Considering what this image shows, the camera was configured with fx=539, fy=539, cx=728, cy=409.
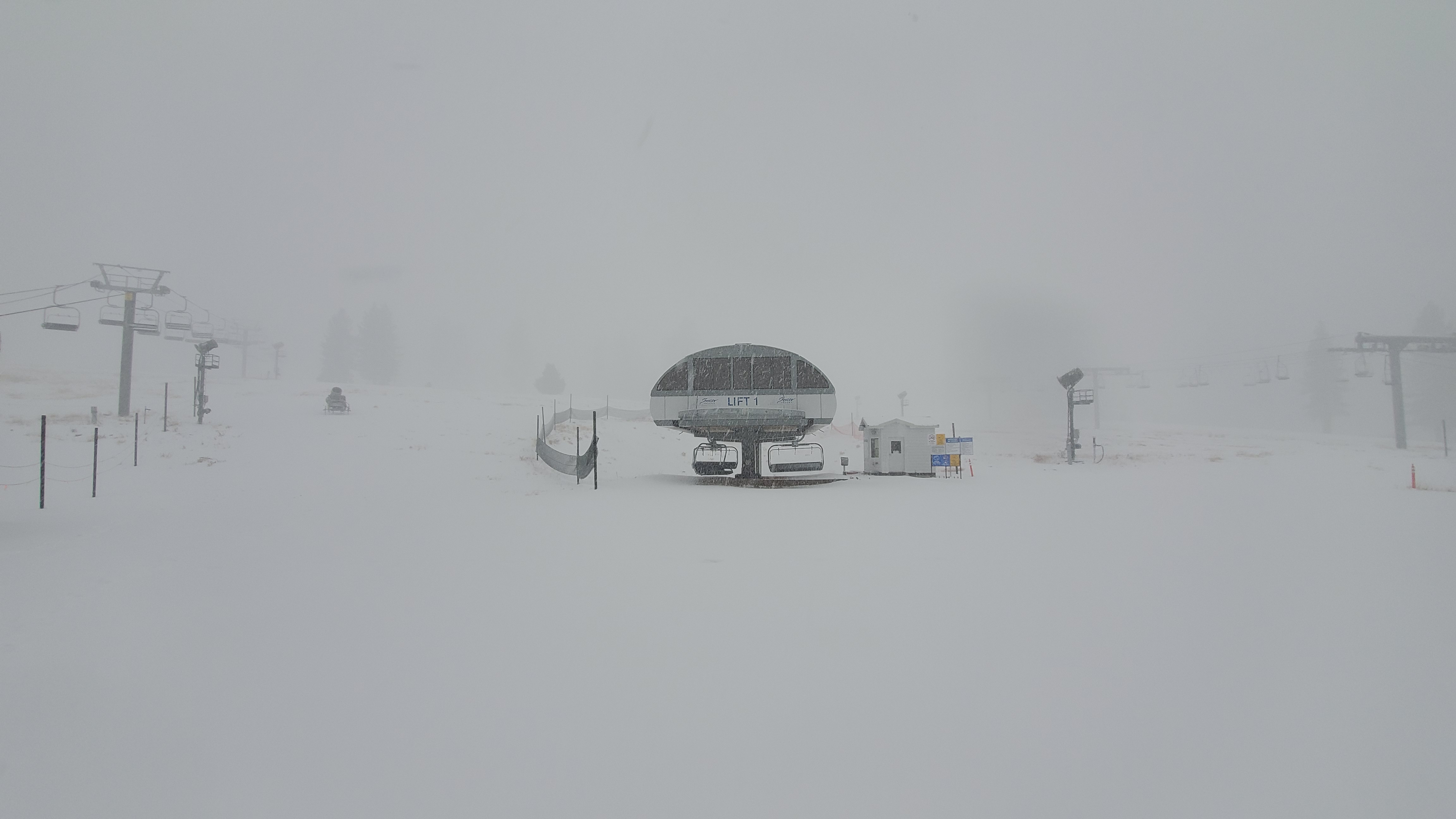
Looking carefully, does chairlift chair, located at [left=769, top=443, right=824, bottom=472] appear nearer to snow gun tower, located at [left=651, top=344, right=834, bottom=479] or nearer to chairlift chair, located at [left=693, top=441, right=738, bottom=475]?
snow gun tower, located at [left=651, top=344, right=834, bottom=479]

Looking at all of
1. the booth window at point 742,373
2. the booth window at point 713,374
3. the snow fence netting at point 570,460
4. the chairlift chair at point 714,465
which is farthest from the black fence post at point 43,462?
the booth window at point 742,373

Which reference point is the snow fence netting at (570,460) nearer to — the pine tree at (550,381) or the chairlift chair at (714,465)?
the chairlift chair at (714,465)

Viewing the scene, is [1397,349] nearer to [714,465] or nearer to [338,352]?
[714,465]

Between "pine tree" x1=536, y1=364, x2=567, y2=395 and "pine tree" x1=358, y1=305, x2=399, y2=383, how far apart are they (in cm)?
1761

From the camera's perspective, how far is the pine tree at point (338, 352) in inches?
2544

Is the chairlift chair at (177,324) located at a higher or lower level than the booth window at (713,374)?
higher

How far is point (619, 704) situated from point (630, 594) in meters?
2.49

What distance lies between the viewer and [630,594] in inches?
244

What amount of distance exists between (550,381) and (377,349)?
67.8 ft

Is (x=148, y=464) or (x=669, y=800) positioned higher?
(x=148, y=464)

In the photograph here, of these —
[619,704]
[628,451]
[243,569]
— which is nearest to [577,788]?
[619,704]

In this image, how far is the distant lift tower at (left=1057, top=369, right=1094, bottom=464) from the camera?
28.3m

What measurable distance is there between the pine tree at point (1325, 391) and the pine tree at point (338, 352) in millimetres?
99177

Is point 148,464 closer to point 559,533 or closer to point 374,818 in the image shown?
point 559,533
